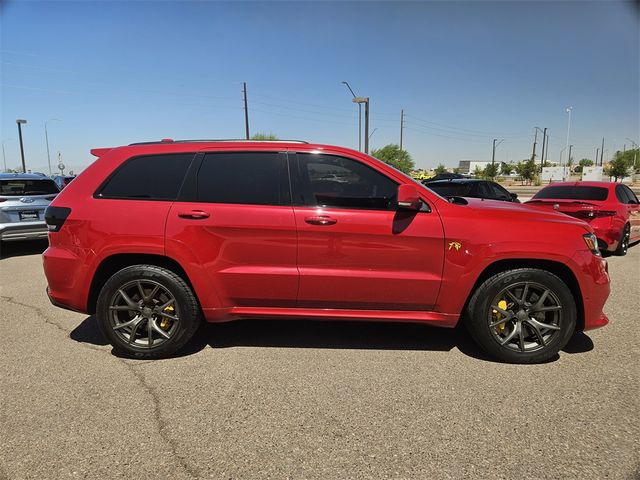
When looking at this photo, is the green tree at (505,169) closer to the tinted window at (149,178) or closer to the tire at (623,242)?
the tire at (623,242)

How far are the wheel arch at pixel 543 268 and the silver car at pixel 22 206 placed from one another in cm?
796

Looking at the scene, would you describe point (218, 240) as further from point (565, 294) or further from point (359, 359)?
point (565, 294)

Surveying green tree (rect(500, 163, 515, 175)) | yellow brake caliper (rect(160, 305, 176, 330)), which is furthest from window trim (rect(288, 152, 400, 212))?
green tree (rect(500, 163, 515, 175))

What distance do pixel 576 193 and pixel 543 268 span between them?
5742 millimetres

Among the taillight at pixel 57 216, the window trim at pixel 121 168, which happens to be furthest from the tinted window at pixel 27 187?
the window trim at pixel 121 168

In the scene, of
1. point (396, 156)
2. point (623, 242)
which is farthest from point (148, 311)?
point (396, 156)

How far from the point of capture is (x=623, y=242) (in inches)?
336

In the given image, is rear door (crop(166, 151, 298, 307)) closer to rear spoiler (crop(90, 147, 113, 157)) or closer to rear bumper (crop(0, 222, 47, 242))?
rear spoiler (crop(90, 147, 113, 157))

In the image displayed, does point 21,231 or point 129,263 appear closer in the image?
point 129,263

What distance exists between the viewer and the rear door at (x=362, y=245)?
11.6ft

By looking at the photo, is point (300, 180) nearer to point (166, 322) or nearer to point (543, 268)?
point (166, 322)

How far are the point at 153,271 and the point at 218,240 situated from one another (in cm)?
63

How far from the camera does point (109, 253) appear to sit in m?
3.67

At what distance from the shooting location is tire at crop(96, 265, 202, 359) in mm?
3686
